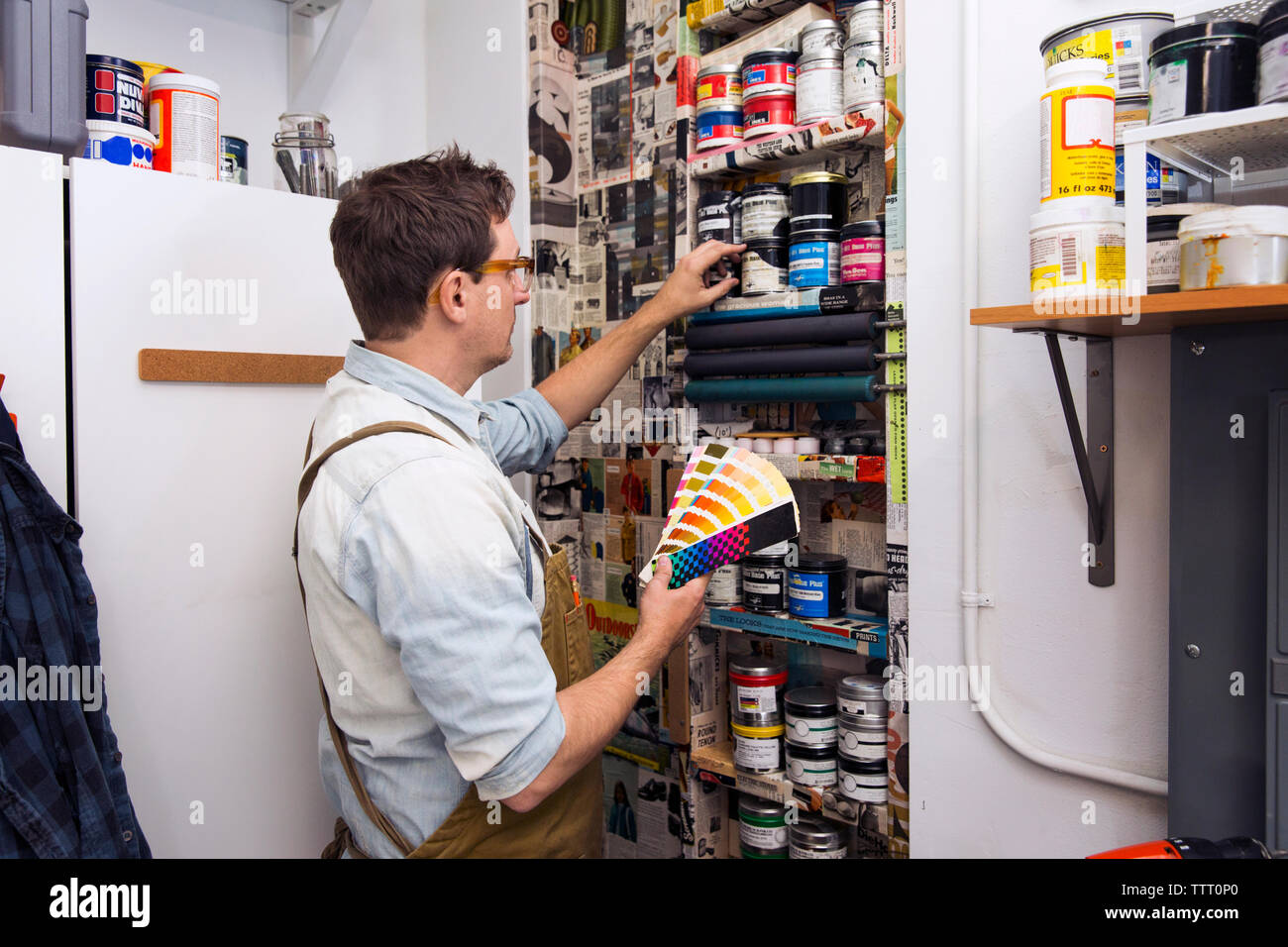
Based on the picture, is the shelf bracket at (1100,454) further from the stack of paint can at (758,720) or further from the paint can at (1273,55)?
the stack of paint can at (758,720)

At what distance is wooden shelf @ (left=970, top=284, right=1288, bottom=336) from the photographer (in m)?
1.08

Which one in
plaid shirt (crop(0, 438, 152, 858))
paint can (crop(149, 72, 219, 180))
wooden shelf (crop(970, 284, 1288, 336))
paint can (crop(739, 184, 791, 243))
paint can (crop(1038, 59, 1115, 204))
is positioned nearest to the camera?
wooden shelf (crop(970, 284, 1288, 336))

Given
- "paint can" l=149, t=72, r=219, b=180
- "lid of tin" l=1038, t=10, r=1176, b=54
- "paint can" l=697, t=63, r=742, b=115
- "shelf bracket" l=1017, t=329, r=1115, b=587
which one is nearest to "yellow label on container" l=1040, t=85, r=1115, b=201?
"lid of tin" l=1038, t=10, r=1176, b=54

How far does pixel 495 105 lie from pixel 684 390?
1.09 meters

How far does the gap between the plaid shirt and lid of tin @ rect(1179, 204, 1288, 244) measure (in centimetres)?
165

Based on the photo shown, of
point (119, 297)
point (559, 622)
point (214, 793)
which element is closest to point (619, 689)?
point (559, 622)

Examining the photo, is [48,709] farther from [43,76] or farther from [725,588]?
[725,588]

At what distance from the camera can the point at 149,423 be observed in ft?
5.35

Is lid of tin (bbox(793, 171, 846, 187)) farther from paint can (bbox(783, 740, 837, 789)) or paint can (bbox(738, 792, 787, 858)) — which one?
paint can (bbox(738, 792, 787, 858))

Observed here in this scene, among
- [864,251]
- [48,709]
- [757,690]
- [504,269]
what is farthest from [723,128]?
[48,709]
